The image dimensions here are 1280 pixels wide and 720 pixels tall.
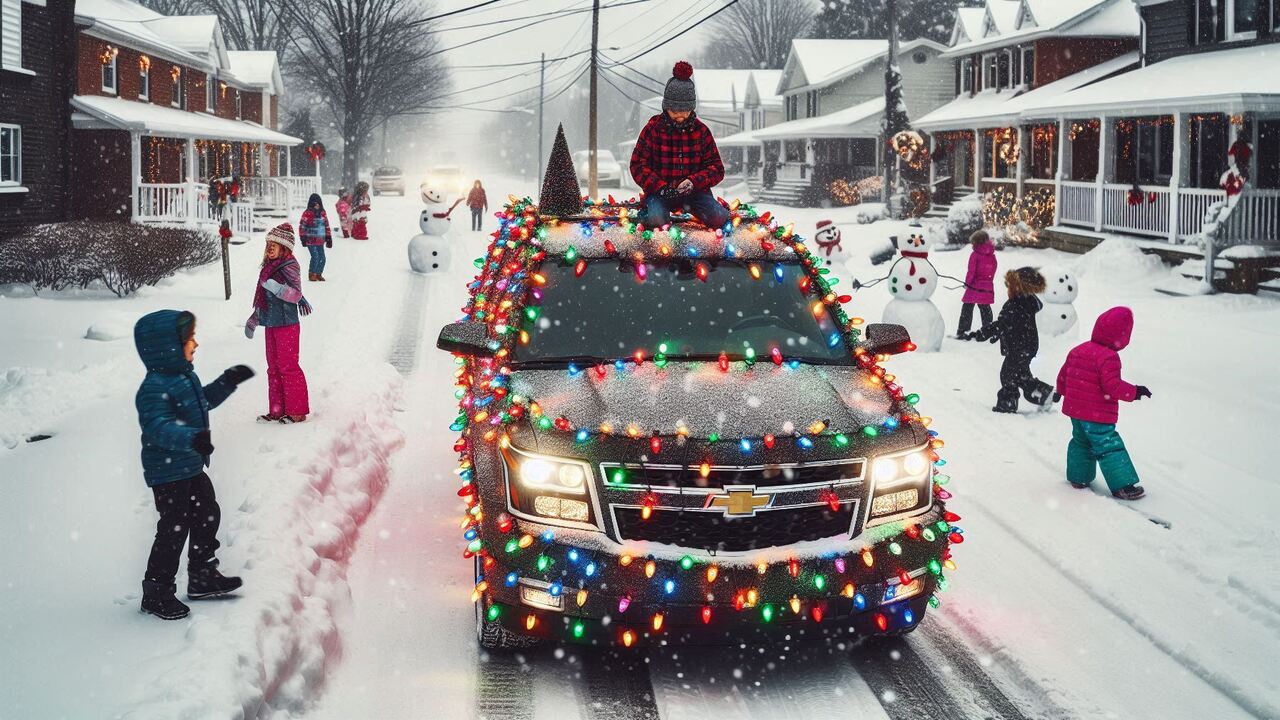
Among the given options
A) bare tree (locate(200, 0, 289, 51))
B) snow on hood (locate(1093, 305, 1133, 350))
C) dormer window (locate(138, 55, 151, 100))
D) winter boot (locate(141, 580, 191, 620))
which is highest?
bare tree (locate(200, 0, 289, 51))

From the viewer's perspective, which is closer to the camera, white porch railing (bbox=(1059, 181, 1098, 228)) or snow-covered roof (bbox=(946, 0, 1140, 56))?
white porch railing (bbox=(1059, 181, 1098, 228))

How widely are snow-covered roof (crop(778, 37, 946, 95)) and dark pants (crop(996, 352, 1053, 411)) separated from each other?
44.2 metres

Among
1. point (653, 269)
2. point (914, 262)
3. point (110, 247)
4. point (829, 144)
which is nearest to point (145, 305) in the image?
point (110, 247)

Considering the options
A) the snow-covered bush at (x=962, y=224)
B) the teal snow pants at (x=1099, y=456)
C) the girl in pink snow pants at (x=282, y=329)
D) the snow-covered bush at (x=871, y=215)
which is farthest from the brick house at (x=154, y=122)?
the teal snow pants at (x=1099, y=456)

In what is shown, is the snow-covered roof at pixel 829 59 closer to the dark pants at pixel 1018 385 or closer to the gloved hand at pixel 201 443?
the dark pants at pixel 1018 385

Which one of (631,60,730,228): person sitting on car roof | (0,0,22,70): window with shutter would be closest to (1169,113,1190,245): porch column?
(631,60,730,228): person sitting on car roof

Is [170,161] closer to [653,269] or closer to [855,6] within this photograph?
[653,269]

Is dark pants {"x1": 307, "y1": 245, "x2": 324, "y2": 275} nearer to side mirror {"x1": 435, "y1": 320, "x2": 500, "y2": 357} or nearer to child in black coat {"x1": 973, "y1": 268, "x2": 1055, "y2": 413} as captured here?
child in black coat {"x1": 973, "y1": 268, "x2": 1055, "y2": 413}

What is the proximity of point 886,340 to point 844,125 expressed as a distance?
147 ft

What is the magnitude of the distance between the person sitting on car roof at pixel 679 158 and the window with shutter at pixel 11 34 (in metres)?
23.2

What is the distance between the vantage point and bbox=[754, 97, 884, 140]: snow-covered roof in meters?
49.6

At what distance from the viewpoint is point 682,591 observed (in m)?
4.73

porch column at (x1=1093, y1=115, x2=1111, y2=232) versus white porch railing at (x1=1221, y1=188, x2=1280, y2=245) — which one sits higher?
porch column at (x1=1093, y1=115, x2=1111, y2=232)

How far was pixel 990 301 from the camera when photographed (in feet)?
49.9
